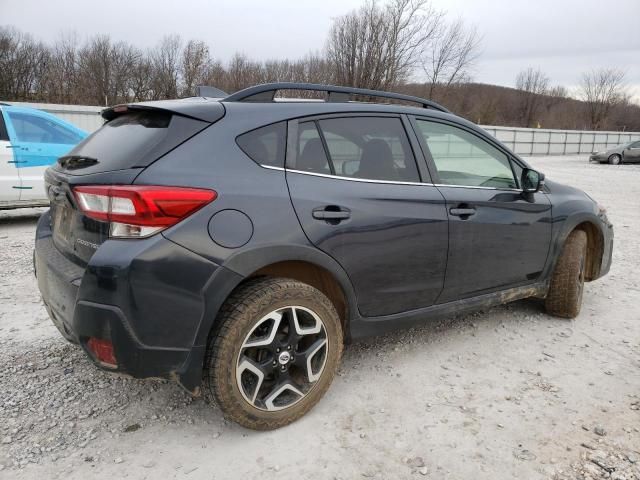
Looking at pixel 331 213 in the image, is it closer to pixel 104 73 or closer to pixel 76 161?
pixel 76 161

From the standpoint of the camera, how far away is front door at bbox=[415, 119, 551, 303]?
311 cm

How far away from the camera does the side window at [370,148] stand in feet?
8.91

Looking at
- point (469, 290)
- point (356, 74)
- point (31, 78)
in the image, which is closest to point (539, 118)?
point (356, 74)

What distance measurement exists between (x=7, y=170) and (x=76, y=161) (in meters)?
5.22

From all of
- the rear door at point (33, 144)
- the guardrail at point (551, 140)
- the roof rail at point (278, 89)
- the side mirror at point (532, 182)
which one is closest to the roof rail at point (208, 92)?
the roof rail at point (278, 89)

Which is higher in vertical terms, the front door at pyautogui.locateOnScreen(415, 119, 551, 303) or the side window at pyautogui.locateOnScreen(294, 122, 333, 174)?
the side window at pyautogui.locateOnScreen(294, 122, 333, 174)

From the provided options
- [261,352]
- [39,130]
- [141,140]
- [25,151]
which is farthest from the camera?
[39,130]

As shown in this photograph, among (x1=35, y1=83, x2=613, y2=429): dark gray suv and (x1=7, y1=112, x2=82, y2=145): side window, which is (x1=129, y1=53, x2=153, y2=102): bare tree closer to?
(x1=7, y1=112, x2=82, y2=145): side window

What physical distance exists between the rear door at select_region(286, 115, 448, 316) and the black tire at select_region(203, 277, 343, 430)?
0.26 meters

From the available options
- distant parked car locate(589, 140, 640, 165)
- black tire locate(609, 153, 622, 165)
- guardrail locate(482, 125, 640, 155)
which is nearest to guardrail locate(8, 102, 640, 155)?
guardrail locate(482, 125, 640, 155)

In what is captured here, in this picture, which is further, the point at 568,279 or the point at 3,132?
the point at 3,132

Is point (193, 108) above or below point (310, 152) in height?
above

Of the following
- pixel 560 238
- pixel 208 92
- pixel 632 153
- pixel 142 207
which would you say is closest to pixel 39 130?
pixel 208 92

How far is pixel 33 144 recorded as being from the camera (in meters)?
6.93
